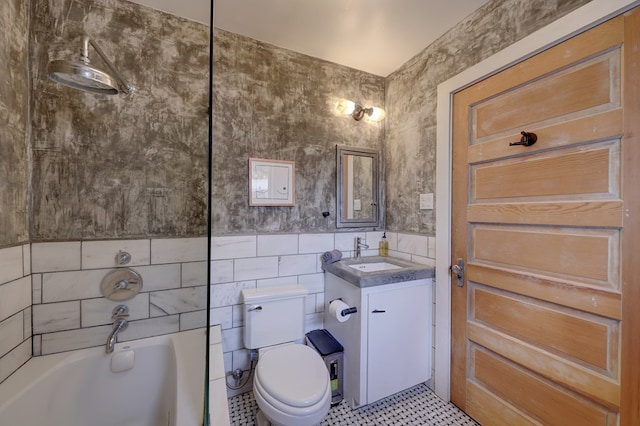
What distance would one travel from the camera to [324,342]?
5.69ft

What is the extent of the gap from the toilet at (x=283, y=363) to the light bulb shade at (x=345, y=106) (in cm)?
147

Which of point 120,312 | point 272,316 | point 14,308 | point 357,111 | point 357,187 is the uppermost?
point 357,111

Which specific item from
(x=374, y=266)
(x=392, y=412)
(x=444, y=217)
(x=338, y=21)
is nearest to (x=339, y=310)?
(x=374, y=266)

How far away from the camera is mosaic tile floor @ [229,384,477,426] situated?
1.48 metres

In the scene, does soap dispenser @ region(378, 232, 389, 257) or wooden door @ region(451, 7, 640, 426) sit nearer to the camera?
wooden door @ region(451, 7, 640, 426)

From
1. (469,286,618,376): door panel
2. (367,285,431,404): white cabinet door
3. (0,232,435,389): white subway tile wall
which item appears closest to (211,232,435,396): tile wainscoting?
(0,232,435,389): white subway tile wall

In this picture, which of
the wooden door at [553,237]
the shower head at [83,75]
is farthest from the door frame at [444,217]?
the shower head at [83,75]

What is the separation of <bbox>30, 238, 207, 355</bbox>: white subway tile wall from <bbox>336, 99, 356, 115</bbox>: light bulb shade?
149 centimetres

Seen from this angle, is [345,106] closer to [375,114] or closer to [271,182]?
[375,114]

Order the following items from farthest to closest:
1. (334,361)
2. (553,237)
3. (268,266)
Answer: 1. (268,266)
2. (334,361)
3. (553,237)

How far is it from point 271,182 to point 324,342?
1.22 m

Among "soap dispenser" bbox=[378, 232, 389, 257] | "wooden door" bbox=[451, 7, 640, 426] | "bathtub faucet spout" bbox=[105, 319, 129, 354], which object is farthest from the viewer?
"soap dispenser" bbox=[378, 232, 389, 257]

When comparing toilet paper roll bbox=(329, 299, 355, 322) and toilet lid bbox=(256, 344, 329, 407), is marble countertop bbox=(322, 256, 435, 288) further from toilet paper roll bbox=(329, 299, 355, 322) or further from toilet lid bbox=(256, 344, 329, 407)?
toilet lid bbox=(256, 344, 329, 407)

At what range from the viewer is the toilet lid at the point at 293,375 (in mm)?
1151
